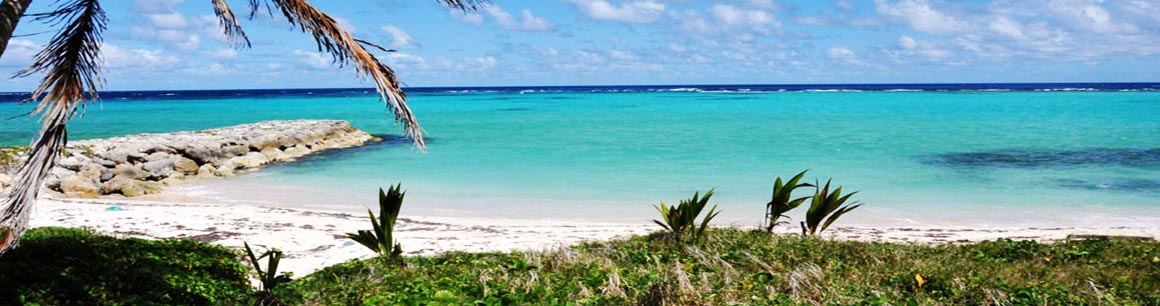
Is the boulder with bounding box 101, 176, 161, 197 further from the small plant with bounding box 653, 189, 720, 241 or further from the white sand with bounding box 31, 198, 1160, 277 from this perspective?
the small plant with bounding box 653, 189, 720, 241

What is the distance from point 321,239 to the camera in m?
9.23

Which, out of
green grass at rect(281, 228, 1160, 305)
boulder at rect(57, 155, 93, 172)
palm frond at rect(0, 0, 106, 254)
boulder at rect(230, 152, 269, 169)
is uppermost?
palm frond at rect(0, 0, 106, 254)

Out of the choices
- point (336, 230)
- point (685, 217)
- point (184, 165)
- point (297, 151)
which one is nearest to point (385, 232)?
point (685, 217)

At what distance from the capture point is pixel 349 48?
4.80 metres

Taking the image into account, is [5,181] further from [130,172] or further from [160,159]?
[160,159]

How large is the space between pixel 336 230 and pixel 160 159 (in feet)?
35.3

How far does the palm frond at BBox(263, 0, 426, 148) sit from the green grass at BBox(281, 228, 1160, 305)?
1212mm

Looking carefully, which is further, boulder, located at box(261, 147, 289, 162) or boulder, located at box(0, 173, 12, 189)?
boulder, located at box(261, 147, 289, 162)

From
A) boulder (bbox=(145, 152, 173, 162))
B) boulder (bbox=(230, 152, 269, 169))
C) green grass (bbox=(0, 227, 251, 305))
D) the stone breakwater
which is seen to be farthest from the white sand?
boulder (bbox=(230, 152, 269, 169))

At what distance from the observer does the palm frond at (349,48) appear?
15.5ft

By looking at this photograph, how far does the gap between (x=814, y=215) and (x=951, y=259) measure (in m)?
1.62

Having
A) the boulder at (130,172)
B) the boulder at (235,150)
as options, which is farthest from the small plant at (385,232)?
the boulder at (235,150)

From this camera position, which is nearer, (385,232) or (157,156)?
(385,232)

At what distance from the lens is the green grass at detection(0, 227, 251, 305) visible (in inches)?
188
